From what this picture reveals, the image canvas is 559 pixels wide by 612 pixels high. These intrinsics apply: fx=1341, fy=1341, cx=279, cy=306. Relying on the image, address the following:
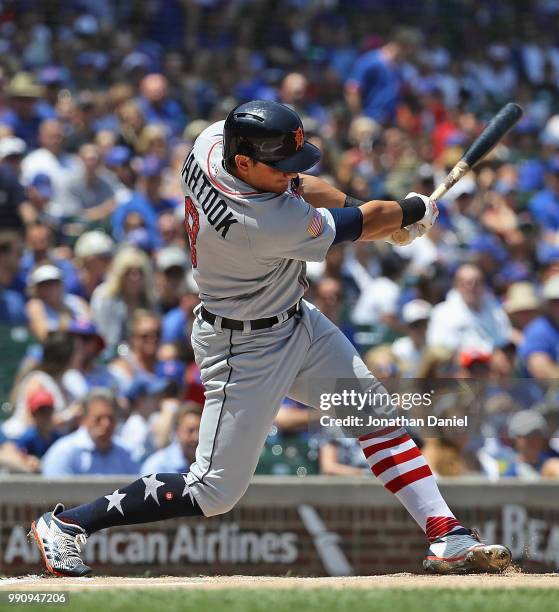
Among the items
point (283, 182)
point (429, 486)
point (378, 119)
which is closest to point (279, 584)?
point (429, 486)

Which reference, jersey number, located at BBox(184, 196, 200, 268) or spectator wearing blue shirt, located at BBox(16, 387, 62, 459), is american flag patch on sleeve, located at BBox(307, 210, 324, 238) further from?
spectator wearing blue shirt, located at BBox(16, 387, 62, 459)

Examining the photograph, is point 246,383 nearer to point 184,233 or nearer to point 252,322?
point 252,322

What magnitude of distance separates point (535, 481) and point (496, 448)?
559 mm

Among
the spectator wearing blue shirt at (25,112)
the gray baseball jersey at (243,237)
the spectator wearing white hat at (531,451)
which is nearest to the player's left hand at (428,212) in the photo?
the gray baseball jersey at (243,237)

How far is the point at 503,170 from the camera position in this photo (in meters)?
12.9

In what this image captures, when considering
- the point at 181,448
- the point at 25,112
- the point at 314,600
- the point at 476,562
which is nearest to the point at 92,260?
the point at 181,448

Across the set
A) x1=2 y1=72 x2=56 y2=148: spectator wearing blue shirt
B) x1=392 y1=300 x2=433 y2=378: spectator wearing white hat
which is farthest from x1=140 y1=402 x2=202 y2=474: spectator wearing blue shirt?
x1=2 y1=72 x2=56 y2=148: spectator wearing blue shirt

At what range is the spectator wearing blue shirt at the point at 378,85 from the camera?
45.6 ft

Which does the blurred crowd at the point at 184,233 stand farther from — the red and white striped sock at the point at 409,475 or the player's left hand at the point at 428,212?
the player's left hand at the point at 428,212

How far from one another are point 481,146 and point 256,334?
147 cm

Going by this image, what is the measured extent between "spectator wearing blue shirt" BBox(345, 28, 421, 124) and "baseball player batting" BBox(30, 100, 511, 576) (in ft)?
29.2

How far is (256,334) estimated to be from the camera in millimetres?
4910

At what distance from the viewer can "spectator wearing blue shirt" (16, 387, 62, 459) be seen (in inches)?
286

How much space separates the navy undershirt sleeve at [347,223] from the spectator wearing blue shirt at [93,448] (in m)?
2.56
